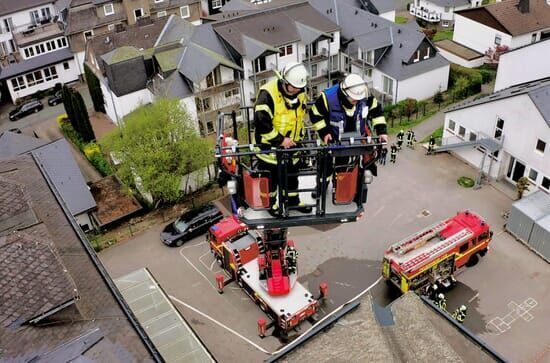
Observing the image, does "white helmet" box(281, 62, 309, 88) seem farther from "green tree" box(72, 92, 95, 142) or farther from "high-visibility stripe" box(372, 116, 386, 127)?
"green tree" box(72, 92, 95, 142)

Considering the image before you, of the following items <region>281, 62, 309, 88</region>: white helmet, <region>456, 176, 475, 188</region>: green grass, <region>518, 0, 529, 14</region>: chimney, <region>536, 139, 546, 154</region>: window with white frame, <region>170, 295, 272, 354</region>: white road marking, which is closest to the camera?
<region>281, 62, 309, 88</region>: white helmet

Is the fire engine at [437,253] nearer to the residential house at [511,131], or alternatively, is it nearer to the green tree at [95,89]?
the residential house at [511,131]

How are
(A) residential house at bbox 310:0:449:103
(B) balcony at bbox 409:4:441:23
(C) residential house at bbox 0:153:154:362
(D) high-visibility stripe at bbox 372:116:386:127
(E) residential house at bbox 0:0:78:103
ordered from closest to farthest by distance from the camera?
(C) residential house at bbox 0:153:154:362 → (D) high-visibility stripe at bbox 372:116:386:127 → (A) residential house at bbox 310:0:449:103 → (E) residential house at bbox 0:0:78:103 → (B) balcony at bbox 409:4:441:23

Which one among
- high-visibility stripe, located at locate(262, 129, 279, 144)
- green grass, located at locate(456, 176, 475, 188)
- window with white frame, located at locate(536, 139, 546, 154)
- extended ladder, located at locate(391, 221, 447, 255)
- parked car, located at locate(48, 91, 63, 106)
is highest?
high-visibility stripe, located at locate(262, 129, 279, 144)

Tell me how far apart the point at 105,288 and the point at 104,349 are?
9.44 ft

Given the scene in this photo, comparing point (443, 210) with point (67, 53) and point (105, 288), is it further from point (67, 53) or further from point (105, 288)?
point (67, 53)

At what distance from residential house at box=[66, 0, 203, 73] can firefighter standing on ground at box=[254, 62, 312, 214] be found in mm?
39032

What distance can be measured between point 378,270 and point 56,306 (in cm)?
1841

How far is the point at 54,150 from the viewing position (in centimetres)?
3556

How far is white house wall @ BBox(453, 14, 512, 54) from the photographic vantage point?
50000mm

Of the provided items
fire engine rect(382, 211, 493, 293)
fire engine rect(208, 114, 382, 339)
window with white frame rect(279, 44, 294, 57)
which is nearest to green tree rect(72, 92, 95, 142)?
window with white frame rect(279, 44, 294, 57)

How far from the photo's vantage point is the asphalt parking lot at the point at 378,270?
2539cm

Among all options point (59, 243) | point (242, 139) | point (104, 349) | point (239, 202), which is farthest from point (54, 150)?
point (104, 349)

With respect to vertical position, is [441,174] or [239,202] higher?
[239,202]
